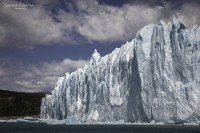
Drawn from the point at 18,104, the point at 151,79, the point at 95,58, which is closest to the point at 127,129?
the point at 151,79

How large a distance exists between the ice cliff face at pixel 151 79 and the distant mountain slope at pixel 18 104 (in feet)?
203

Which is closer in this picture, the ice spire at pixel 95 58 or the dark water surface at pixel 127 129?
the dark water surface at pixel 127 129

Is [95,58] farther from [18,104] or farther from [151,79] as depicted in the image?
[18,104]

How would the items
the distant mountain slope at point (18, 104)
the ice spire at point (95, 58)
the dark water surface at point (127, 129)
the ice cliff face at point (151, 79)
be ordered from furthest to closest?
the distant mountain slope at point (18, 104)
the ice spire at point (95, 58)
the ice cliff face at point (151, 79)
the dark water surface at point (127, 129)

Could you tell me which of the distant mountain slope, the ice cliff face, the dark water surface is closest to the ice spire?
the ice cliff face

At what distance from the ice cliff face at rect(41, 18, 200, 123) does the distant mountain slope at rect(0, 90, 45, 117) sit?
6174cm

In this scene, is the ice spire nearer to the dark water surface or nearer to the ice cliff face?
the ice cliff face

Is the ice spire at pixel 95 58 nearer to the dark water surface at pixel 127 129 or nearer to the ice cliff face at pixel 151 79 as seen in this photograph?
the ice cliff face at pixel 151 79

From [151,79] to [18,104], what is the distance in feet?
303

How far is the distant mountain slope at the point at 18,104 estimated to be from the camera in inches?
4916

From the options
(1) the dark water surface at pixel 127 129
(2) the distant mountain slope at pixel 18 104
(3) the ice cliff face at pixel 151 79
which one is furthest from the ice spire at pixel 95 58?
(2) the distant mountain slope at pixel 18 104

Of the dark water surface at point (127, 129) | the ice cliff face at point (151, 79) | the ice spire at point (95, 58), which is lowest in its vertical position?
the dark water surface at point (127, 129)

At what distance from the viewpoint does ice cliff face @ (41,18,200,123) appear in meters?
50.7

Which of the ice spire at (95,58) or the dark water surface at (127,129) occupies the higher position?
the ice spire at (95,58)
